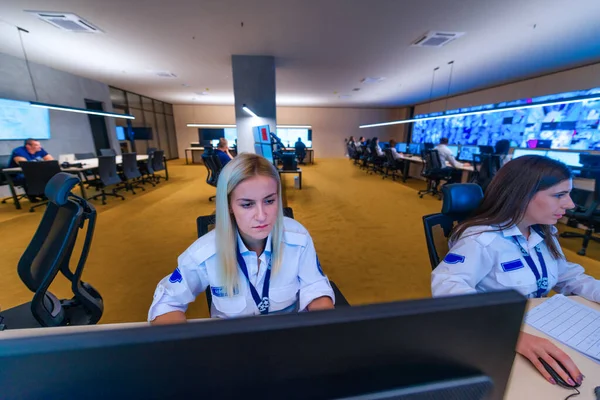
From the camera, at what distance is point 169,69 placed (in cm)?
577

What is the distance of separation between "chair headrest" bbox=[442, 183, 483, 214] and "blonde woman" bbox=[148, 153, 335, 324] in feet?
2.60

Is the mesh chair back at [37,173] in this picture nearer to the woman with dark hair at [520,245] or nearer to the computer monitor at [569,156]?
A: the woman with dark hair at [520,245]

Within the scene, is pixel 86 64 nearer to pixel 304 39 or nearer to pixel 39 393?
pixel 304 39

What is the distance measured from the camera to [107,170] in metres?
4.95

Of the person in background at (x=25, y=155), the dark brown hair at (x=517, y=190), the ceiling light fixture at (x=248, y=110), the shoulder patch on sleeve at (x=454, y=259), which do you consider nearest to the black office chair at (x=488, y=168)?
the dark brown hair at (x=517, y=190)

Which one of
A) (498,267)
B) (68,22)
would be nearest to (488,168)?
(498,267)

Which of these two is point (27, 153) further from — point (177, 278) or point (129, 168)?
point (177, 278)

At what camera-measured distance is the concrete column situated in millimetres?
4863

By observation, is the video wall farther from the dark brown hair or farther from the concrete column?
the concrete column

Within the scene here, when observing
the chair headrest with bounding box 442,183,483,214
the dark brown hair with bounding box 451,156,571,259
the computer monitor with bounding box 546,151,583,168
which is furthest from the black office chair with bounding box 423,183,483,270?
the computer monitor with bounding box 546,151,583,168

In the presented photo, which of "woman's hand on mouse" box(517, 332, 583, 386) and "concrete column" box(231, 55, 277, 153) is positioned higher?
"concrete column" box(231, 55, 277, 153)

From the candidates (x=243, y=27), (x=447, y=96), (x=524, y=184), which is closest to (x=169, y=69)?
(x=243, y=27)

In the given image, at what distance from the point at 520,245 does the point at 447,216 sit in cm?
33

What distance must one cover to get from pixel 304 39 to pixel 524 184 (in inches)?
159
